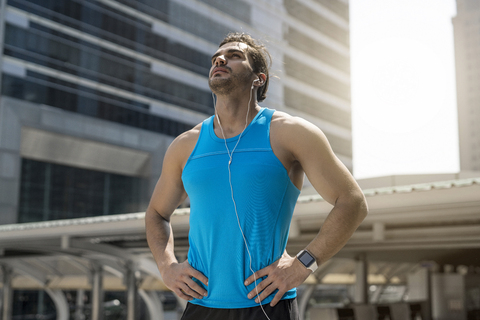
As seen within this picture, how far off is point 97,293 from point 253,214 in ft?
37.6

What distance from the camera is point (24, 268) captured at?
15.4 meters

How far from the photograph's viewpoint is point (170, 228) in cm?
226

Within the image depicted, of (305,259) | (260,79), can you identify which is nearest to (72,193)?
(260,79)

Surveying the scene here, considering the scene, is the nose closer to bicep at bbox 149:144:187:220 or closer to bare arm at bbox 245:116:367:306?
bare arm at bbox 245:116:367:306

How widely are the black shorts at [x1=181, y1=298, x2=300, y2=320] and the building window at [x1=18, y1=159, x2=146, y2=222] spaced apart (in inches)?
1080

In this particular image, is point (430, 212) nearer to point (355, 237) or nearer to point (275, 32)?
point (355, 237)

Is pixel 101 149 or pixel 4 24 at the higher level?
pixel 4 24

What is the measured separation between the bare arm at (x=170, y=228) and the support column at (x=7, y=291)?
48.5 ft

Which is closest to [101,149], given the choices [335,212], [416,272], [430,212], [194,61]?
[194,61]

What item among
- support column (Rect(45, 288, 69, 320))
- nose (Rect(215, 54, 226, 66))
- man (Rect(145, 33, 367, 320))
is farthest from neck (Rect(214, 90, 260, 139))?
support column (Rect(45, 288, 69, 320))

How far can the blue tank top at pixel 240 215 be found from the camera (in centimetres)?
185

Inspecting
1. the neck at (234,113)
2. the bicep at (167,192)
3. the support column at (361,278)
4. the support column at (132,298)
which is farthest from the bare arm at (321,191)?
the support column at (361,278)

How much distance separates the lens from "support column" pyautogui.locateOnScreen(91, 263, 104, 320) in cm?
1209

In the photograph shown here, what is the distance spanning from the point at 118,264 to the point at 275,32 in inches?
1485
